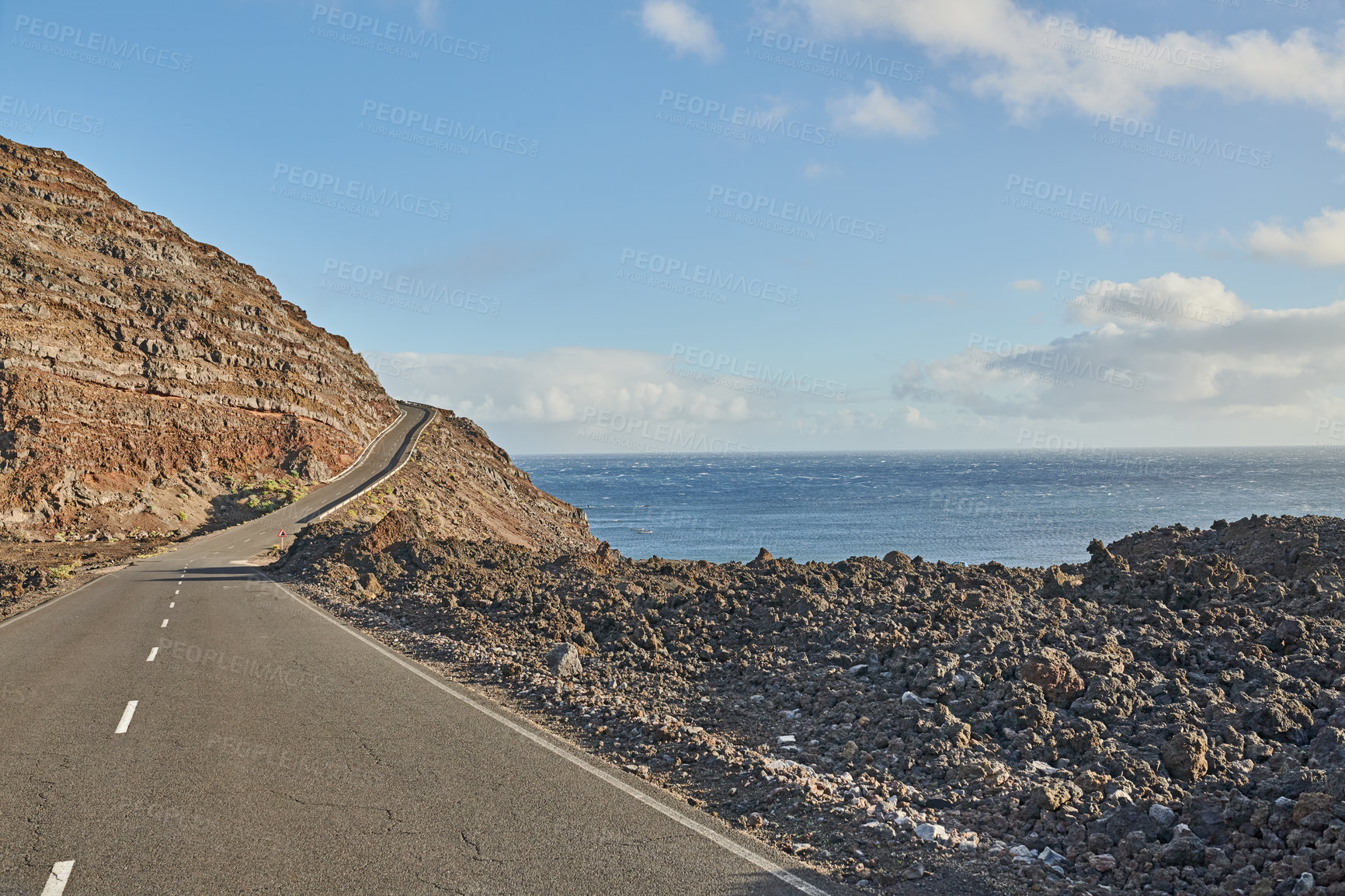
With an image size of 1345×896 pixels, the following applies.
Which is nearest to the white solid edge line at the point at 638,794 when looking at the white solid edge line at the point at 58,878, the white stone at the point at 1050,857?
the white stone at the point at 1050,857

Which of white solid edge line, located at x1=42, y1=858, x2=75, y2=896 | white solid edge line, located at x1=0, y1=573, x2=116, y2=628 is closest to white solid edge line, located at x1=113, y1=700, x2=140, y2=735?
white solid edge line, located at x1=42, y1=858, x2=75, y2=896

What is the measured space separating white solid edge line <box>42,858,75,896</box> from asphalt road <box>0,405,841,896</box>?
0.06 feet

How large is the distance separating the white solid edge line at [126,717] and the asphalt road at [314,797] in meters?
0.03

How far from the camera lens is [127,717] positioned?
939cm

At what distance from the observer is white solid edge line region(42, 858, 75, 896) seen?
5.06 m

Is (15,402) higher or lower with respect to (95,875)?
higher

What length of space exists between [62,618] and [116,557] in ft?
73.1

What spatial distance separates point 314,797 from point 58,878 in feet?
5.94

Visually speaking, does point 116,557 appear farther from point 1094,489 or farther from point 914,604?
point 1094,489

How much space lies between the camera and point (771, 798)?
6.90 m

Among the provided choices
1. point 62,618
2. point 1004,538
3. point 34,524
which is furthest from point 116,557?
point 1004,538

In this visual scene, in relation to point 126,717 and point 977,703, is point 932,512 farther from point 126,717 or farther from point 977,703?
point 126,717

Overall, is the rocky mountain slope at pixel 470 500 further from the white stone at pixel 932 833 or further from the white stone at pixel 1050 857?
the white stone at pixel 1050 857

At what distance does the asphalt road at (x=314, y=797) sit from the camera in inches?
209
